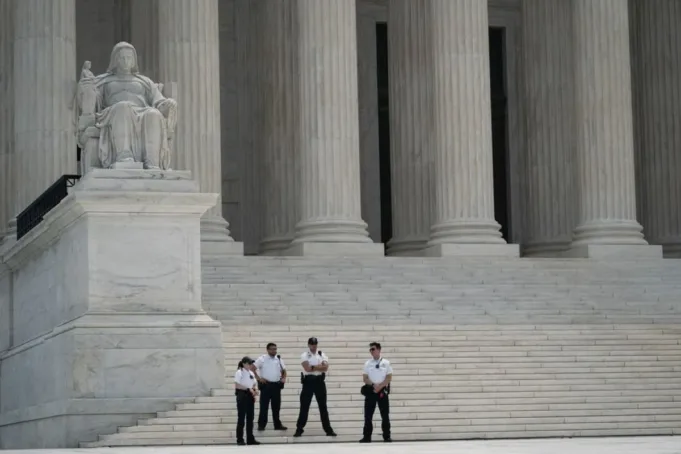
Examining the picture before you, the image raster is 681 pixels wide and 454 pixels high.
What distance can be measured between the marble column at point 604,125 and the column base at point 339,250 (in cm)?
879

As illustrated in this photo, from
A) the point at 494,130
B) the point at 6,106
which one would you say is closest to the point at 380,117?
the point at 494,130

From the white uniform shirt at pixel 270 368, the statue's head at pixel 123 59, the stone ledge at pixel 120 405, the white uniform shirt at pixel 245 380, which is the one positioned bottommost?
the stone ledge at pixel 120 405

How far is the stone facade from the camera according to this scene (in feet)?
198

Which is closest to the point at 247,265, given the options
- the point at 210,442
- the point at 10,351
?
the point at 10,351

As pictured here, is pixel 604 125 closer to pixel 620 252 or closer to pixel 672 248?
pixel 620 252

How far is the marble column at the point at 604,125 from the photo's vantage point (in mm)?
65438

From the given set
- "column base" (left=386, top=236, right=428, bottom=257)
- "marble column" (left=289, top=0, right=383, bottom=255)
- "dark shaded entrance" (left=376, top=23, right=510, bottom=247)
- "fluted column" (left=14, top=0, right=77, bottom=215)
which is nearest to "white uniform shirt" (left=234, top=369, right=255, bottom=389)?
"fluted column" (left=14, top=0, right=77, bottom=215)

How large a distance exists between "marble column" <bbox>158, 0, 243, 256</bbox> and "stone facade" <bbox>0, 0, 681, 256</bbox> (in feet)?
0.23

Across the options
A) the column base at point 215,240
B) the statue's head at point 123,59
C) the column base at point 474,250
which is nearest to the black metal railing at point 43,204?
the statue's head at point 123,59

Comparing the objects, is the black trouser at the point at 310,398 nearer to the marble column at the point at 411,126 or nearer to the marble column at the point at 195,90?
the marble column at the point at 195,90

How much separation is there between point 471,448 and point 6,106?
99.6ft

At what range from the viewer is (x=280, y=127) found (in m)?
67.3

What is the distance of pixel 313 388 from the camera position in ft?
134

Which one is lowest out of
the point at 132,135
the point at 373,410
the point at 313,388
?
the point at 373,410
